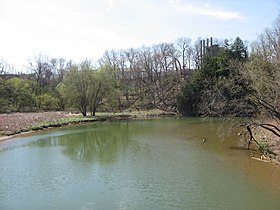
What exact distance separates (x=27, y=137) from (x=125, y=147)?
31.1ft

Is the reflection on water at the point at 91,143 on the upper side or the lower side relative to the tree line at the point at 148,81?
lower

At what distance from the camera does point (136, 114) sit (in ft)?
157

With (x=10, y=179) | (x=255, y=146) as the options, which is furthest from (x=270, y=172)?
(x=10, y=179)

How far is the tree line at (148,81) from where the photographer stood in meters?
30.4

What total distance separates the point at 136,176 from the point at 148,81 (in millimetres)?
47805

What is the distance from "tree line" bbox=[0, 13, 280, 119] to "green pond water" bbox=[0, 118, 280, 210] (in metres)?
5.36

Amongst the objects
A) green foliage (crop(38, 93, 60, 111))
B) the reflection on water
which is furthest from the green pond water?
green foliage (crop(38, 93, 60, 111))

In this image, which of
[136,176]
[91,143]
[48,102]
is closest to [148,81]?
[48,102]

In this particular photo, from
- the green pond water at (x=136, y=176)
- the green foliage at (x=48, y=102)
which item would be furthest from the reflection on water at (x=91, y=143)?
the green foliage at (x=48, y=102)

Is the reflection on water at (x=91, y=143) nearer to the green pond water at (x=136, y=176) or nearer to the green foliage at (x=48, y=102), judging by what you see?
the green pond water at (x=136, y=176)

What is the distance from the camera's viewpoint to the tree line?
99.6ft

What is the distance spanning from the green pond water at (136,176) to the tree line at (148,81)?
536 centimetres

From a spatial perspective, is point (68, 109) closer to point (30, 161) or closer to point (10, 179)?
point (30, 161)

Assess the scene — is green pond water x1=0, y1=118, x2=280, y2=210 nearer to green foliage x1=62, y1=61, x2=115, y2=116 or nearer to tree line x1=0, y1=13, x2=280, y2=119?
tree line x1=0, y1=13, x2=280, y2=119
